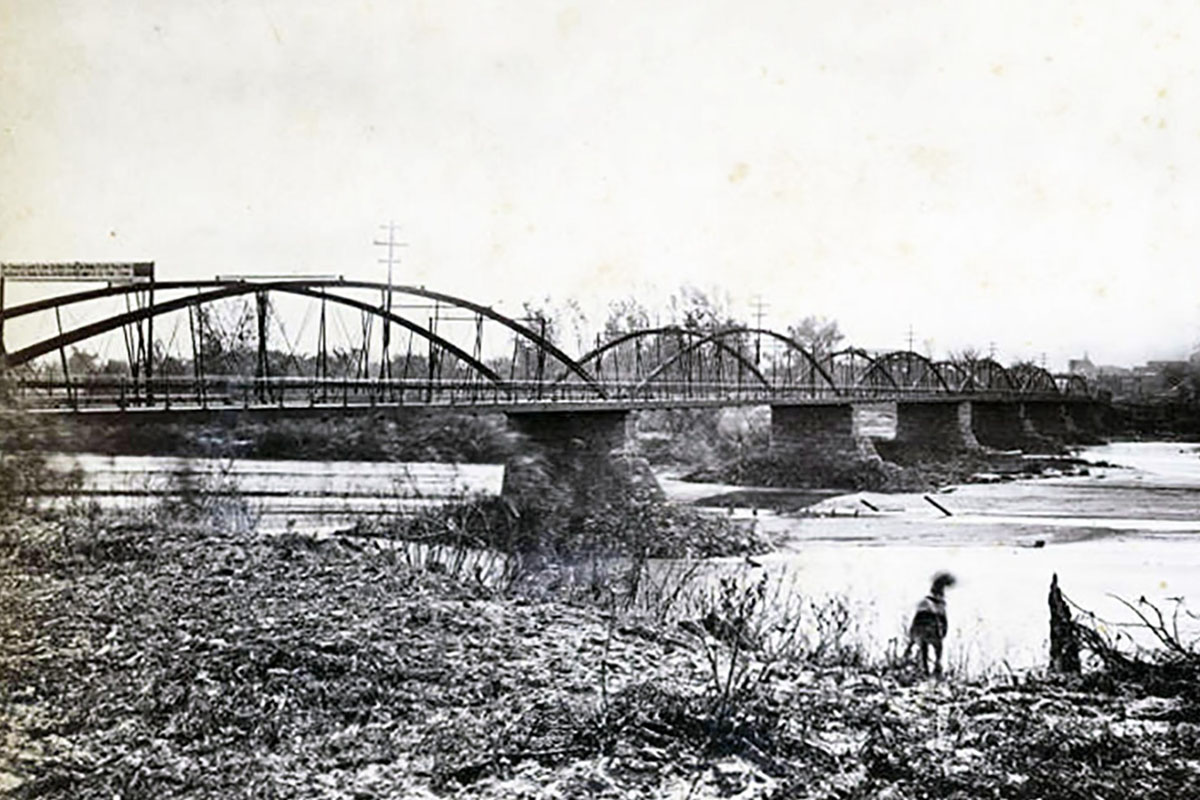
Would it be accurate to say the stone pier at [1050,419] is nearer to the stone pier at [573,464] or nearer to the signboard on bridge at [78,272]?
the stone pier at [573,464]

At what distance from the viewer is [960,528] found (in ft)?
49.4

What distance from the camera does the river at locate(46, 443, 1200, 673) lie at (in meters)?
9.72

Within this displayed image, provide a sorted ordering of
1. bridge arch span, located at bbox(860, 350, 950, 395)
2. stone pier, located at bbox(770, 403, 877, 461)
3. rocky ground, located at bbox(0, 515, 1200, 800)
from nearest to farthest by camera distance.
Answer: rocky ground, located at bbox(0, 515, 1200, 800), stone pier, located at bbox(770, 403, 877, 461), bridge arch span, located at bbox(860, 350, 950, 395)

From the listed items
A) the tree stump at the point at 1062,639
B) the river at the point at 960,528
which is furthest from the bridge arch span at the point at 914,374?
the tree stump at the point at 1062,639

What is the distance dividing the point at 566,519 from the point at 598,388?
509 cm

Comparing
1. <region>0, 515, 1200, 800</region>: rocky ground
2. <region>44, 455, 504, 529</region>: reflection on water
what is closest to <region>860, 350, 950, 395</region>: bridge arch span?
<region>44, 455, 504, 529</region>: reflection on water

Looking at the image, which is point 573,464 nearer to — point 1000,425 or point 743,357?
point 1000,425

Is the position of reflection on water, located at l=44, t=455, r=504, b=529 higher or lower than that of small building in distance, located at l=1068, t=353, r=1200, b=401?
lower

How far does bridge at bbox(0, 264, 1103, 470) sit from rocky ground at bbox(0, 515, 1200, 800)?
7.75 feet

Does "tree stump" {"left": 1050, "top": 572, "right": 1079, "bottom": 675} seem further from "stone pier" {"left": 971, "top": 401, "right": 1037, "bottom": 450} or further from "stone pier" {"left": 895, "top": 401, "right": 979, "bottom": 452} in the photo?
"stone pier" {"left": 895, "top": 401, "right": 979, "bottom": 452}

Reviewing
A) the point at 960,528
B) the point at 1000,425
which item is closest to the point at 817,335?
the point at 1000,425

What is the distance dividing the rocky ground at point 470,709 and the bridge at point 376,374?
236 cm

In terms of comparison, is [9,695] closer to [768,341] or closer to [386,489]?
[386,489]

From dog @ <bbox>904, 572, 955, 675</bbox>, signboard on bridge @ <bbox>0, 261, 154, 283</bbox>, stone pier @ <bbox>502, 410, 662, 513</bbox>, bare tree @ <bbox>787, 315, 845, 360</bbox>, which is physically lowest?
dog @ <bbox>904, 572, 955, 675</bbox>
